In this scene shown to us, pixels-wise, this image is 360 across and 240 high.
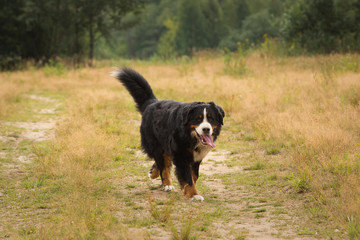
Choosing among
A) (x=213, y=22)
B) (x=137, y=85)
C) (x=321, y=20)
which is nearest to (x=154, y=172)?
(x=137, y=85)

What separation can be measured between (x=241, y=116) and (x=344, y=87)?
272 cm

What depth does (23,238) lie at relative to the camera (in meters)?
4.02

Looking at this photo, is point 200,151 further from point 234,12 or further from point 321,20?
point 234,12

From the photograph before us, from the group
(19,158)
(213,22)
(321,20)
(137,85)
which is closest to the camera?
(137,85)

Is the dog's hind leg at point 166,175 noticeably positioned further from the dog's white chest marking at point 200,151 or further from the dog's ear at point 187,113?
the dog's ear at point 187,113

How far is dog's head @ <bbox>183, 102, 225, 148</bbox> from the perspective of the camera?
207 inches

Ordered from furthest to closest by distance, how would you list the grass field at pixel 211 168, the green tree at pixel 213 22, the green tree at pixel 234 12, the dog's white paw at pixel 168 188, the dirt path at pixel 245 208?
the green tree at pixel 234 12 < the green tree at pixel 213 22 < the dog's white paw at pixel 168 188 < the grass field at pixel 211 168 < the dirt path at pixel 245 208

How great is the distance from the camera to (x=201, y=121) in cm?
533

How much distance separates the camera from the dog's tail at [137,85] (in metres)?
6.89

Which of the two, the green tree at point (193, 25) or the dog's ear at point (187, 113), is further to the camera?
the green tree at point (193, 25)

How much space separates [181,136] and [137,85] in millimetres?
1774

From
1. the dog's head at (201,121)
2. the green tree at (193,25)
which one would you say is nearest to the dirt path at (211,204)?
the dog's head at (201,121)

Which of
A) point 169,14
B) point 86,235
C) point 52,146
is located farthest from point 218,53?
point 169,14

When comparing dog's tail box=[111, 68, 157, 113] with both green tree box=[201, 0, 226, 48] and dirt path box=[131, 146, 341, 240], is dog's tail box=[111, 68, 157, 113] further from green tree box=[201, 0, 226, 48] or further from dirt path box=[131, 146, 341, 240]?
green tree box=[201, 0, 226, 48]
